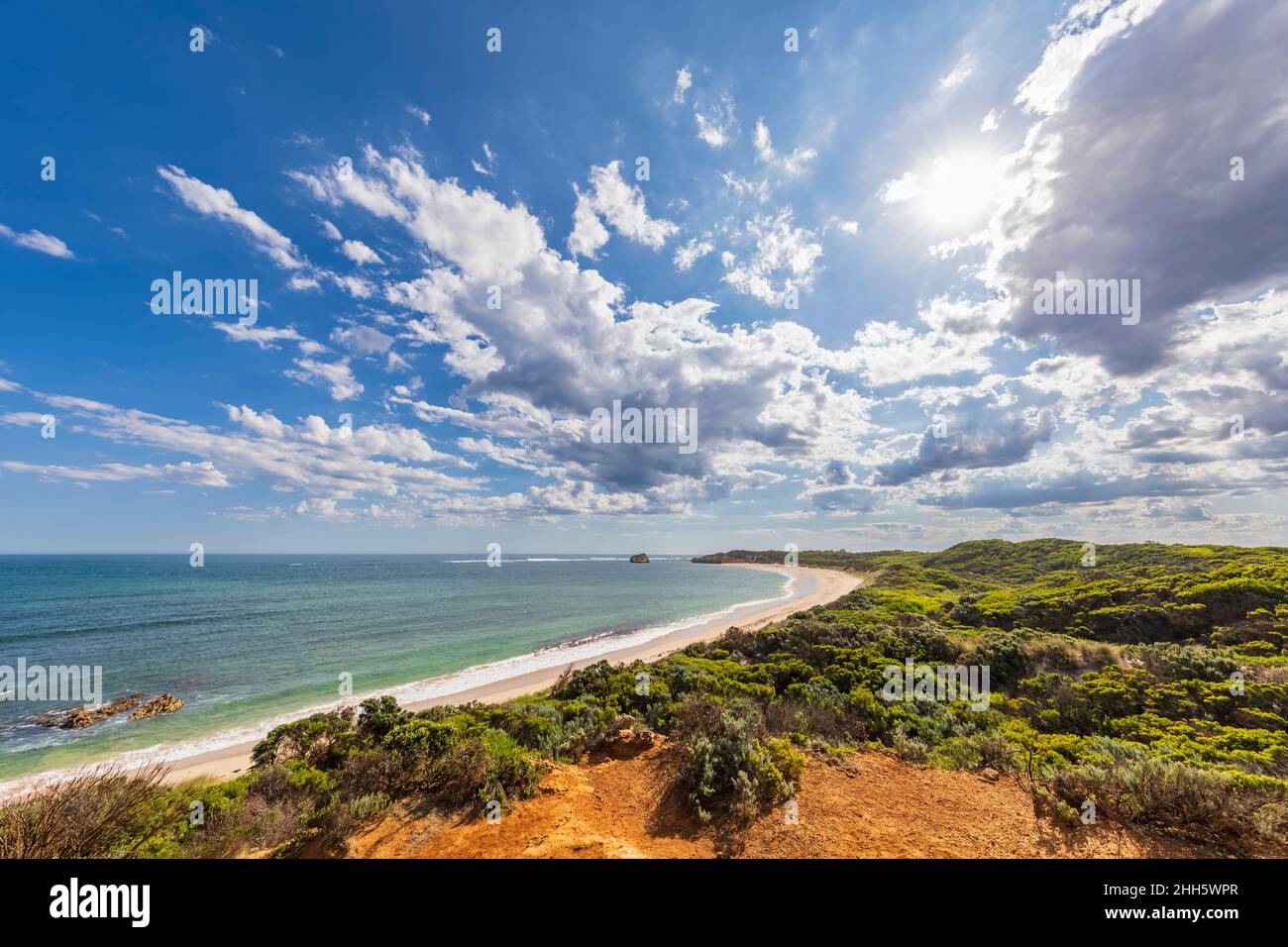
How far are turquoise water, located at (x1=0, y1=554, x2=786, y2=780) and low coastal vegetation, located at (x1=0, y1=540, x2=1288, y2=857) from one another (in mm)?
12350

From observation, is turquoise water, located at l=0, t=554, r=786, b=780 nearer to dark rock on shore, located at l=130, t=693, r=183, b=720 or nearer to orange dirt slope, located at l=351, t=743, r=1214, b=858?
dark rock on shore, located at l=130, t=693, r=183, b=720

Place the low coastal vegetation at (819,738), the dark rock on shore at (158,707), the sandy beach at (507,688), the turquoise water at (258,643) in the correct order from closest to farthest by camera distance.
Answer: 1. the low coastal vegetation at (819,738)
2. the sandy beach at (507,688)
3. the turquoise water at (258,643)
4. the dark rock on shore at (158,707)

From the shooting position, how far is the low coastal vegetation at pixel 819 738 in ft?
20.5

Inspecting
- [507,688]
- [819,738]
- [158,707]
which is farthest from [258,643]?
[819,738]

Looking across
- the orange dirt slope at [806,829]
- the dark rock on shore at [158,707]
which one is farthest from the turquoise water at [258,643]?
the orange dirt slope at [806,829]

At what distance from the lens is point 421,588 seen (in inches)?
2817

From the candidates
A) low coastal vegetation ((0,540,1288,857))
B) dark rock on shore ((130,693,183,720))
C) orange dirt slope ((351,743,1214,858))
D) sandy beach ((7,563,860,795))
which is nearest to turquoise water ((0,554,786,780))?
dark rock on shore ((130,693,183,720))

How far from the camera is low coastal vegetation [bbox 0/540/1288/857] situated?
6242mm

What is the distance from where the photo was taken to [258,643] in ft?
108

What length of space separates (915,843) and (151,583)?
114 m

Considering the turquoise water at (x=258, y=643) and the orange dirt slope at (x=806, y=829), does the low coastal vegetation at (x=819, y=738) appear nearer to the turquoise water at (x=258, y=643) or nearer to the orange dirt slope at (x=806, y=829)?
the orange dirt slope at (x=806, y=829)

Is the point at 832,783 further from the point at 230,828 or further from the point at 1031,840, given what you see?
the point at 230,828

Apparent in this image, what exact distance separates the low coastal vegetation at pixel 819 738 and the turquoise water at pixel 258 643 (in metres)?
12.4

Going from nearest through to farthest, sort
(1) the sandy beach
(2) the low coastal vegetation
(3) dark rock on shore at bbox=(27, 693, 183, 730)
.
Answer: (2) the low coastal vegetation → (1) the sandy beach → (3) dark rock on shore at bbox=(27, 693, 183, 730)
